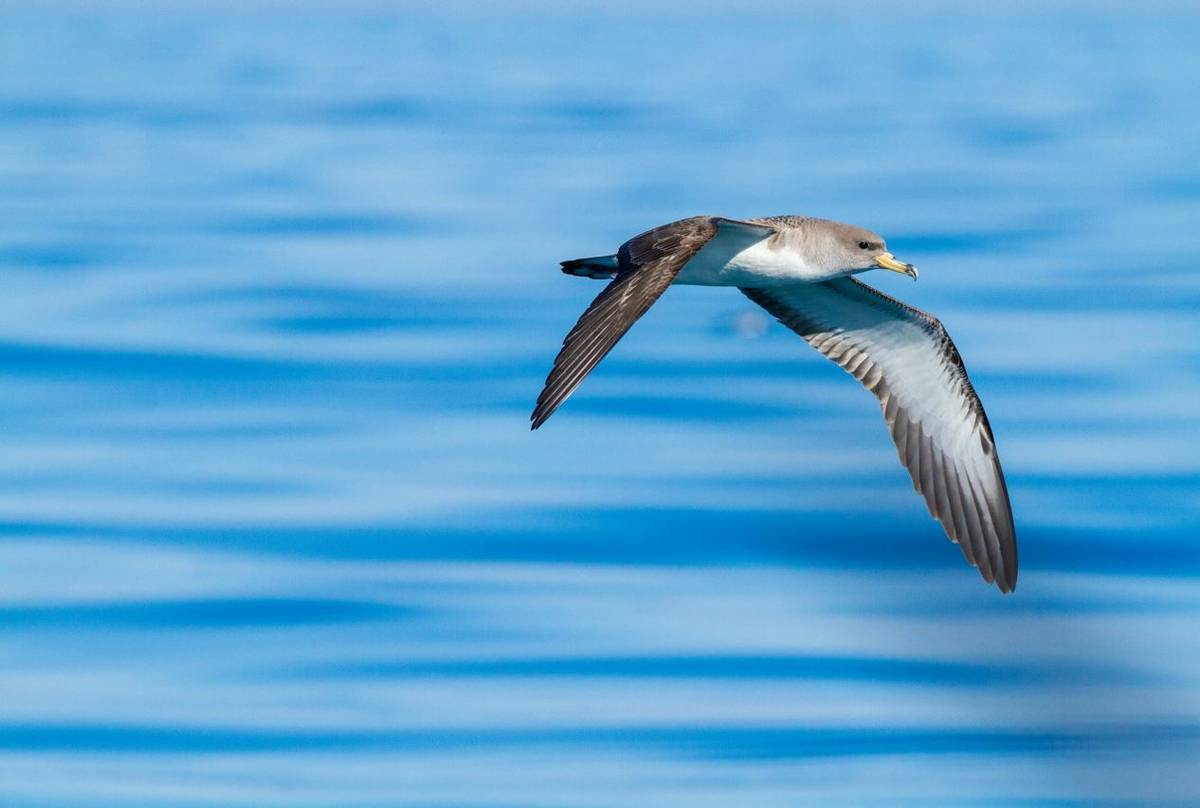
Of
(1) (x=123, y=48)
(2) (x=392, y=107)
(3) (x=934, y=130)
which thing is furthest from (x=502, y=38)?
(3) (x=934, y=130)

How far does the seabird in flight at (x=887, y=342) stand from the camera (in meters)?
8.84

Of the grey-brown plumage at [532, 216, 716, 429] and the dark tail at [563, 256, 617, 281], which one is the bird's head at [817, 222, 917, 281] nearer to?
the grey-brown plumage at [532, 216, 716, 429]

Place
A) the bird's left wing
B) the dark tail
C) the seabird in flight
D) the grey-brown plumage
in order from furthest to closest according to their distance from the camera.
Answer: the bird's left wing < the seabird in flight < the dark tail < the grey-brown plumage

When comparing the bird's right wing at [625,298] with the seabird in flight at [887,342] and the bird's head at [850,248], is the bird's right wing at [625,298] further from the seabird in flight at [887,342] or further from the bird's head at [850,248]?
the bird's head at [850,248]

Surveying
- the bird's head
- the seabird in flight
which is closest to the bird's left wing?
the seabird in flight

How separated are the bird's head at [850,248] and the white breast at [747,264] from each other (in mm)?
67

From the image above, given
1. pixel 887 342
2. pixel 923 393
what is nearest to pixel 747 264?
pixel 887 342

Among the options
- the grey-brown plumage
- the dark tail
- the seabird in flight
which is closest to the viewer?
the grey-brown plumage

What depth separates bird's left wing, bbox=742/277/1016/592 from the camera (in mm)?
9688

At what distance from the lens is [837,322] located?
10.0 m

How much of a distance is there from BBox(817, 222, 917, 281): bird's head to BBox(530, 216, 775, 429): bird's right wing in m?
0.53

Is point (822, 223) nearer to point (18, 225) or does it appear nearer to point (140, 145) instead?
point (18, 225)

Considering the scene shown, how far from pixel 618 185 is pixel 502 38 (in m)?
60.7

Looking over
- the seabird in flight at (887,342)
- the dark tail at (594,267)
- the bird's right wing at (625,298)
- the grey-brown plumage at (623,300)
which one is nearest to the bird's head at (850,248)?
the seabird in flight at (887,342)
